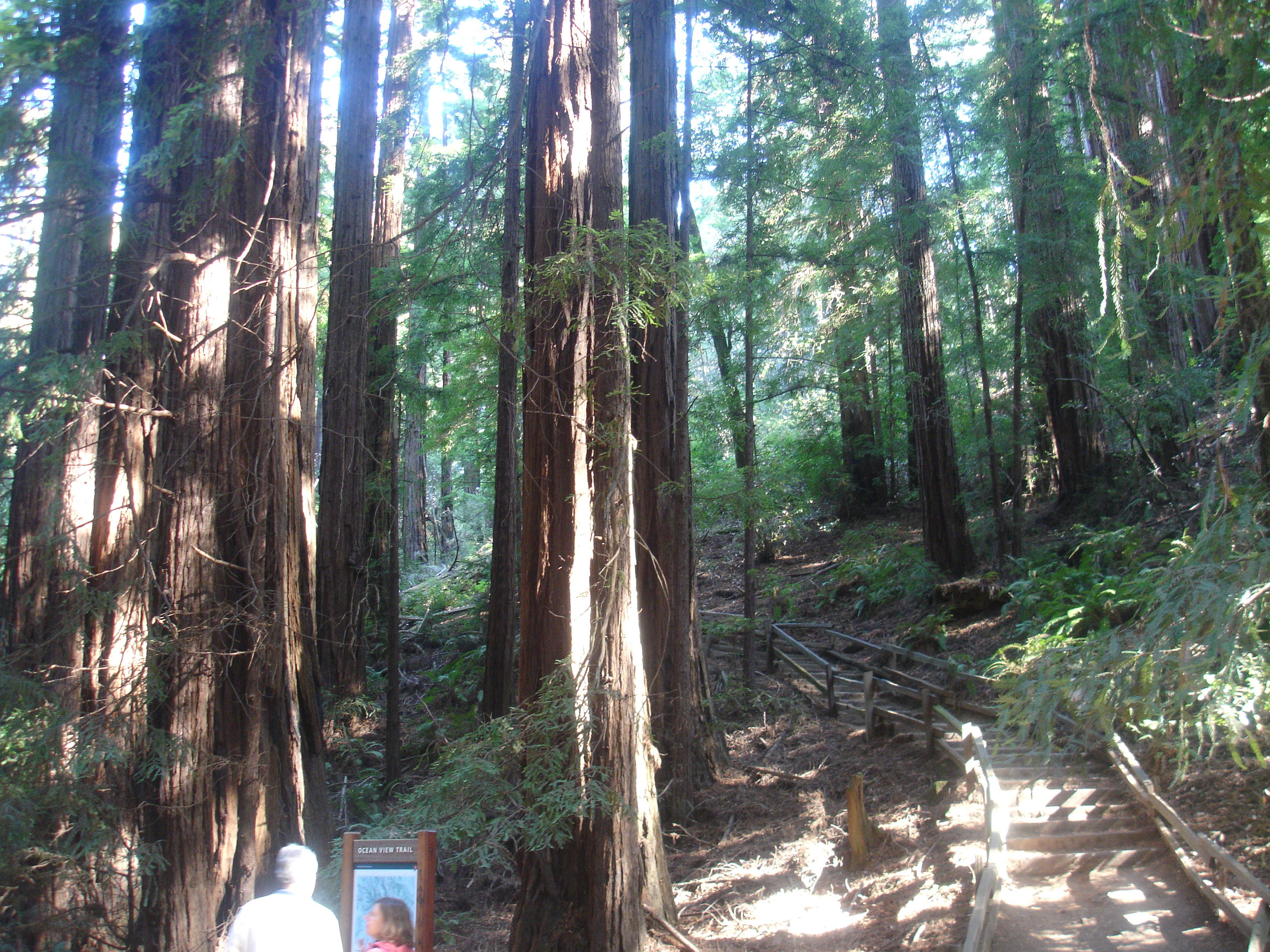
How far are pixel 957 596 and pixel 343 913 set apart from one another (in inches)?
529

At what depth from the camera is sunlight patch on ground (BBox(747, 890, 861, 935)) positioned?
6785 mm

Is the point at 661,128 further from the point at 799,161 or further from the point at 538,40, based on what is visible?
the point at 799,161

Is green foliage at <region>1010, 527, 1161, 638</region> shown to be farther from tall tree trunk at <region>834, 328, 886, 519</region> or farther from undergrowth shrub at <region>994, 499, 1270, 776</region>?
tall tree trunk at <region>834, 328, 886, 519</region>

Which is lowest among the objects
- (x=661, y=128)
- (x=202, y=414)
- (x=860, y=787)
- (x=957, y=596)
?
(x=860, y=787)

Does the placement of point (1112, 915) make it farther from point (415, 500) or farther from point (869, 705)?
point (415, 500)

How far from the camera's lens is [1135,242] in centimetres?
470

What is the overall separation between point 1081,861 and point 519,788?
576cm

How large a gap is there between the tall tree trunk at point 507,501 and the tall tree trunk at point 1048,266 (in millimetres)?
7080

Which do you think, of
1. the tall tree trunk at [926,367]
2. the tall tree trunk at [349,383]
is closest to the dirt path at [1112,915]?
the tall tree trunk at [349,383]

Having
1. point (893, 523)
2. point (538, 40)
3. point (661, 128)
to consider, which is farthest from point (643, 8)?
point (893, 523)

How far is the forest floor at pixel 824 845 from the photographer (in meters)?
6.58

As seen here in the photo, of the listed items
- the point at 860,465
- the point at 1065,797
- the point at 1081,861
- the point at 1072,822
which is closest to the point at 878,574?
the point at 860,465

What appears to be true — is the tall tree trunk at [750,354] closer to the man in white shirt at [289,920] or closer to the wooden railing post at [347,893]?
the wooden railing post at [347,893]

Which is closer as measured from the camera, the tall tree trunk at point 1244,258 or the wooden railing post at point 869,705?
the tall tree trunk at point 1244,258
